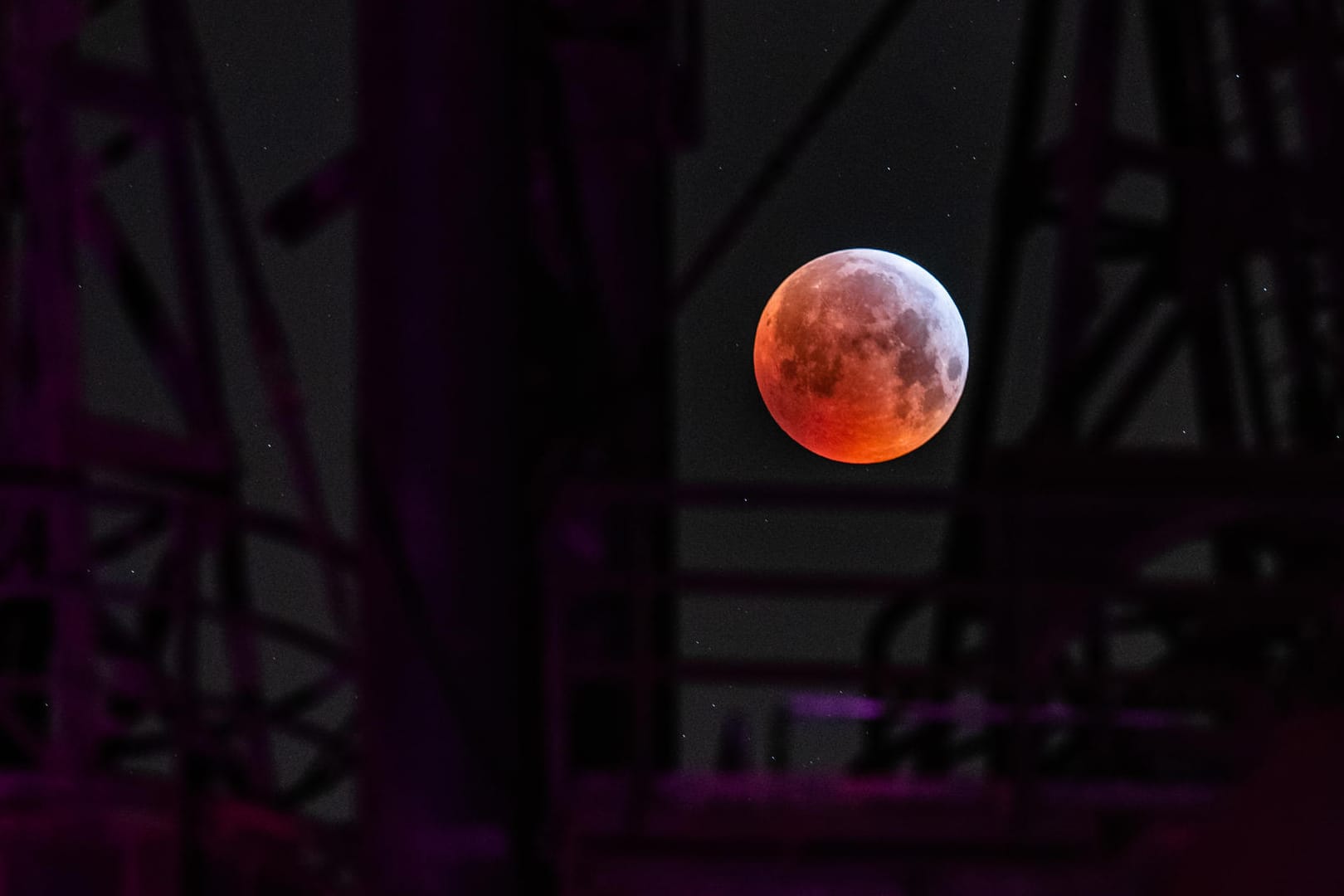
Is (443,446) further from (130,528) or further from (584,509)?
(130,528)

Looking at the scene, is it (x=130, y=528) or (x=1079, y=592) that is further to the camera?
(x=130, y=528)

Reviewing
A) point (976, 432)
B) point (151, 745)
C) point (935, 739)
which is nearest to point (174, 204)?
point (151, 745)

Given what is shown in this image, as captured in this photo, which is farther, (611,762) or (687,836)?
(611,762)

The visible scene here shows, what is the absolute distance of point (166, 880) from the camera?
5355 mm

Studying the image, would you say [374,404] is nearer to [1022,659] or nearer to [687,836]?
[687,836]

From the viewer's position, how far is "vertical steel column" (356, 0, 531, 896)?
3939 millimetres

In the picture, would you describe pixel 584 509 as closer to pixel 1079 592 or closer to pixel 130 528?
pixel 1079 592

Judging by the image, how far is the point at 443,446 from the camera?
395cm

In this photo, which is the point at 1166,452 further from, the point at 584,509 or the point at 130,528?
the point at 130,528

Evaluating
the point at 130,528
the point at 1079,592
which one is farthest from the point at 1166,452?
the point at 130,528

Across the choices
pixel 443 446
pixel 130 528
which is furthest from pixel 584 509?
pixel 130 528

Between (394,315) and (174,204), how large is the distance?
4427 mm

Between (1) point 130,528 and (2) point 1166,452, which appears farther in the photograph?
(1) point 130,528

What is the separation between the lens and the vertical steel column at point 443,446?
12.9 feet
